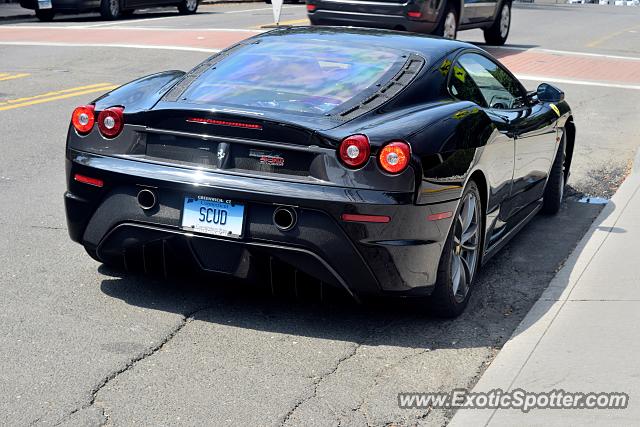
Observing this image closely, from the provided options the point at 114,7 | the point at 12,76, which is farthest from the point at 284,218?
the point at 114,7

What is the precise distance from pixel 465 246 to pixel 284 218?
1165 millimetres

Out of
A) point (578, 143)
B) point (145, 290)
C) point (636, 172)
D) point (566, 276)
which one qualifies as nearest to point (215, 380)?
point (145, 290)

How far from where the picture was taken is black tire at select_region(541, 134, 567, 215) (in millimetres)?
8070

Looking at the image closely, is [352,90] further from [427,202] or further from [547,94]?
[547,94]

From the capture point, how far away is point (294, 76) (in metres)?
5.91

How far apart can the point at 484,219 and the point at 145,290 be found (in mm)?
1894

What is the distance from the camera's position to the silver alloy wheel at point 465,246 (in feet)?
18.6

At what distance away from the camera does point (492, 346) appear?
17.5 ft

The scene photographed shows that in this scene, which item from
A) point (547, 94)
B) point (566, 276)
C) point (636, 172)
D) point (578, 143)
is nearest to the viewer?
point (566, 276)

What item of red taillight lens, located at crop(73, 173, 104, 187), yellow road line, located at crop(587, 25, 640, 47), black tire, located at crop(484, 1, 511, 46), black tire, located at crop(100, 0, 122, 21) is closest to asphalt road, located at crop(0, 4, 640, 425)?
red taillight lens, located at crop(73, 173, 104, 187)

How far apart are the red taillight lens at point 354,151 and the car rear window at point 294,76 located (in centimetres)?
40

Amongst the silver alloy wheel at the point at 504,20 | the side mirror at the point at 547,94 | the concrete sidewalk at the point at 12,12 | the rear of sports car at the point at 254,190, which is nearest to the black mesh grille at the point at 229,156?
the rear of sports car at the point at 254,190

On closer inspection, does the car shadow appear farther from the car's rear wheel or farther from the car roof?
the car's rear wheel
